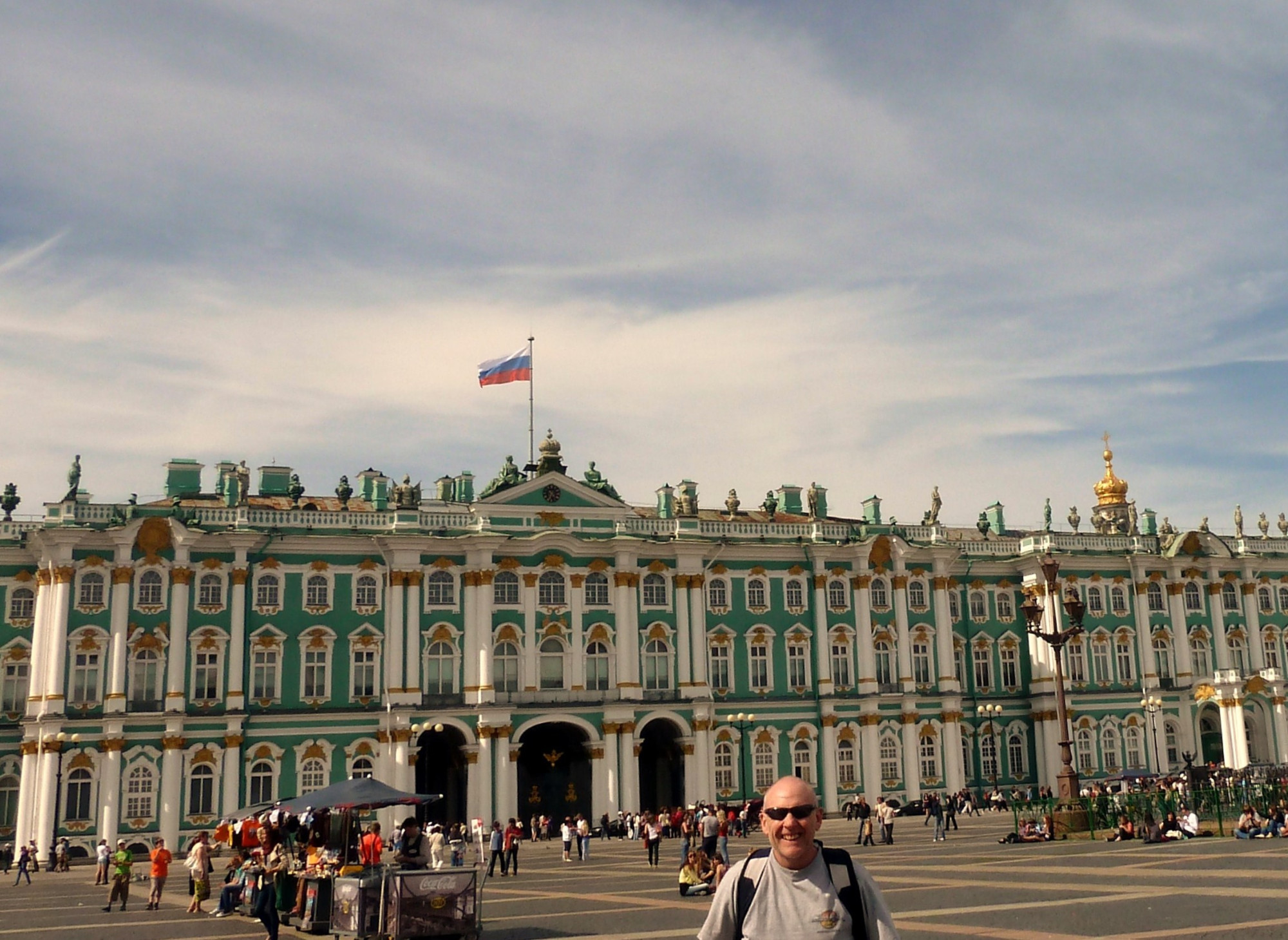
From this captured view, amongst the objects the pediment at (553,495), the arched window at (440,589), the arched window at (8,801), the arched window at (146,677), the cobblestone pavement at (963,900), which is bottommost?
the cobblestone pavement at (963,900)

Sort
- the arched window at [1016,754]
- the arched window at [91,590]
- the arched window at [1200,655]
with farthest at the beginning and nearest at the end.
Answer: the arched window at [1200,655] < the arched window at [1016,754] < the arched window at [91,590]

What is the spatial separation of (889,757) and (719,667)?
10320mm

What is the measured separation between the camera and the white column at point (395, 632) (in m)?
59.8

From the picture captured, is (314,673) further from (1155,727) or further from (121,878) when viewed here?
(1155,727)

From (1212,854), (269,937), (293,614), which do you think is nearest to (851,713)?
(293,614)

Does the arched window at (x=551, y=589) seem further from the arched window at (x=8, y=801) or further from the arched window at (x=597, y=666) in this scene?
the arched window at (x=8, y=801)

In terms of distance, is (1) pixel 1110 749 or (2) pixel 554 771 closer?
(2) pixel 554 771

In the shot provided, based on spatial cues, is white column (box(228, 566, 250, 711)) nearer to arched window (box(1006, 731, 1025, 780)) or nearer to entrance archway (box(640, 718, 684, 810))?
entrance archway (box(640, 718, 684, 810))

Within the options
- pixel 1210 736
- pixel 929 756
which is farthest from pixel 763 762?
pixel 1210 736

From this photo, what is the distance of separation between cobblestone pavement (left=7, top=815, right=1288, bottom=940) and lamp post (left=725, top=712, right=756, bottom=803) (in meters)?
22.7

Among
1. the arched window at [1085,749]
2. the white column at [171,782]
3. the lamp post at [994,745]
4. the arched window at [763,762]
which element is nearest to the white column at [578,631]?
the arched window at [763,762]

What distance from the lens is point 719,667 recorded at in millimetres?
65688

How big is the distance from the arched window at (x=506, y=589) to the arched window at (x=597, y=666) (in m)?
4.33

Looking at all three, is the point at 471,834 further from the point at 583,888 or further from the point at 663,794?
the point at 583,888
